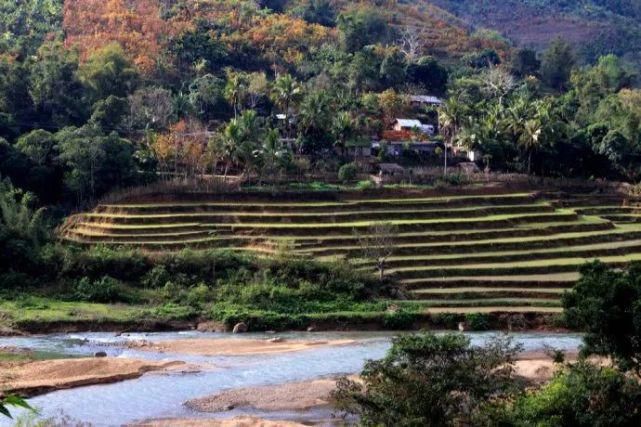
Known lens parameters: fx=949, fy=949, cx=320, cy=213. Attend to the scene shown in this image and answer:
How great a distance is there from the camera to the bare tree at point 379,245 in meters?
50.5

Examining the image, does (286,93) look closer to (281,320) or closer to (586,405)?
(281,320)

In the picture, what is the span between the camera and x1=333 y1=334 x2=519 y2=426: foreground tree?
859 inches

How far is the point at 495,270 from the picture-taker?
167 ft

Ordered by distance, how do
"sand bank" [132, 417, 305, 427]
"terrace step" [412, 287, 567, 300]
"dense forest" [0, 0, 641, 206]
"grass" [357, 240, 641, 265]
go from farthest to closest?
"dense forest" [0, 0, 641, 206]
"grass" [357, 240, 641, 265]
"terrace step" [412, 287, 567, 300]
"sand bank" [132, 417, 305, 427]

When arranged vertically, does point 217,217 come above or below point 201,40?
below

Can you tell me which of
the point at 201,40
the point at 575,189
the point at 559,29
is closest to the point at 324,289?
the point at 575,189

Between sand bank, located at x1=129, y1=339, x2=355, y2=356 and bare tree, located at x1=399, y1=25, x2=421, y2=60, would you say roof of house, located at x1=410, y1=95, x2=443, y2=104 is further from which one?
sand bank, located at x1=129, y1=339, x2=355, y2=356

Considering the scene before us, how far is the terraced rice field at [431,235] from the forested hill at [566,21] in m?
82.4

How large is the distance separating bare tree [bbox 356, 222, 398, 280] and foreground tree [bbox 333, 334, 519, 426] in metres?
27.0

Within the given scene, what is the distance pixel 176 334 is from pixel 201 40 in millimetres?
47781

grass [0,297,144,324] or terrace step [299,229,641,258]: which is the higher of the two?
terrace step [299,229,641,258]

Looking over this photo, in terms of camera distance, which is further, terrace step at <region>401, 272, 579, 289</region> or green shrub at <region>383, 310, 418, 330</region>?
terrace step at <region>401, 272, 579, 289</region>

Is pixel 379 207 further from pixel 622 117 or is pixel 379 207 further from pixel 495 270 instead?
pixel 622 117

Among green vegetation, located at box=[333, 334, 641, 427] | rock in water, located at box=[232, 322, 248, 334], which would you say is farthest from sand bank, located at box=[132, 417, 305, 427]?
rock in water, located at box=[232, 322, 248, 334]
